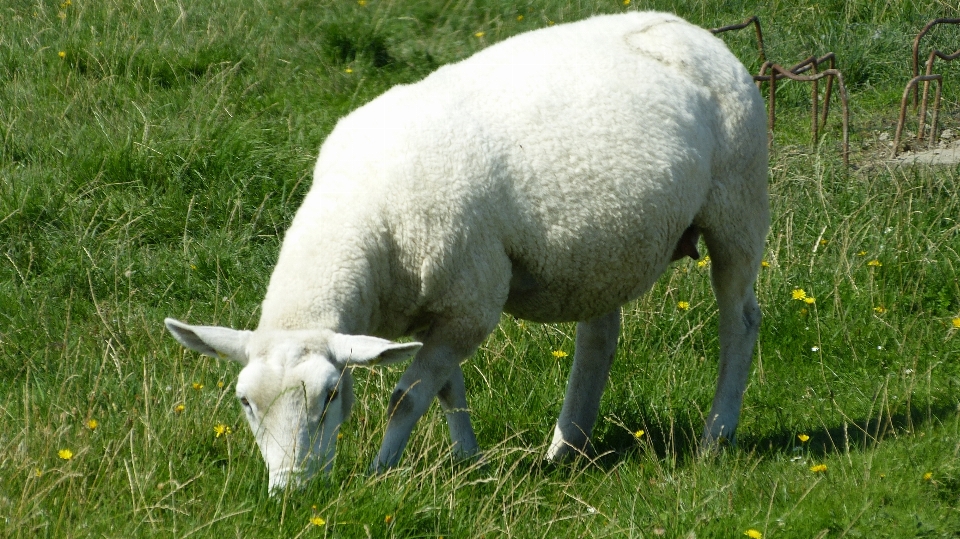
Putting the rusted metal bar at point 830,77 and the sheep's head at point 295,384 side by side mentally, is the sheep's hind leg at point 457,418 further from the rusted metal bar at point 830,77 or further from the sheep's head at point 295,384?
the rusted metal bar at point 830,77

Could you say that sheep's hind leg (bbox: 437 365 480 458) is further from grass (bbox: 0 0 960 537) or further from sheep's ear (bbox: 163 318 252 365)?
sheep's ear (bbox: 163 318 252 365)

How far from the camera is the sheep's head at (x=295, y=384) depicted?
136 inches

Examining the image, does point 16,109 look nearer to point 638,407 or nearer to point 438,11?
point 438,11

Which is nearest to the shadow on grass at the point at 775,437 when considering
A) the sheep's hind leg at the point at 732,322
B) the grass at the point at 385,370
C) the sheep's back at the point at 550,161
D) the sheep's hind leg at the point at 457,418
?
the grass at the point at 385,370

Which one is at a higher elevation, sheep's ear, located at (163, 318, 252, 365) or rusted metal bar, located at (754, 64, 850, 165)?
sheep's ear, located at (163, 318, 252, 365)

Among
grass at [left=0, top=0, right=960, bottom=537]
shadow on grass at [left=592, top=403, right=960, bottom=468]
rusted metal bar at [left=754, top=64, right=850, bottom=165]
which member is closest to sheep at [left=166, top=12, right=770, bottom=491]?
shadow on grass at [left=592, top=403, right=960, bottom=468]

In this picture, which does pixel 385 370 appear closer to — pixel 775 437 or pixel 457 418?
pixel 457 418

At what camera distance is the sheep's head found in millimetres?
3465

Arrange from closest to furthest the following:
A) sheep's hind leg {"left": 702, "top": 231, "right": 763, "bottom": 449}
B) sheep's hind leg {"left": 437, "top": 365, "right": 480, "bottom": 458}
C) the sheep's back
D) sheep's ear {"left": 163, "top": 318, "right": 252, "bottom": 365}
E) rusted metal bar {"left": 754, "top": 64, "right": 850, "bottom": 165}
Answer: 1. sheep's ear {"left": 163, "top": 318, "right": 252, "bottom": 365}
2. the sheep's back
3. sheep's hind leg {"left": 437, "top": 365, "right": 480, "bottom": 458}
4. sheep's hind leg {"left": 702, "top": 231, "right": 763, "bottom": 449}
5. rusted metal bar {"left": 754, "top": 64, "right": 850, "bottom": 165}

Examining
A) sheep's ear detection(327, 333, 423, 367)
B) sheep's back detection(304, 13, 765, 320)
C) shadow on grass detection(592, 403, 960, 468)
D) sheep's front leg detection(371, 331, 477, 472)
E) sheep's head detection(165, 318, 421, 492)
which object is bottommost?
shadow on grass detection(592, 403, 960, 468)

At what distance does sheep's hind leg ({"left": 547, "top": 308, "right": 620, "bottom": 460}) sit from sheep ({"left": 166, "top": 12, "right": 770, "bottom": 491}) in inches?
0.5

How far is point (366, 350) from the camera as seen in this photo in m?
3.48

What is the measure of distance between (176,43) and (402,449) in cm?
510

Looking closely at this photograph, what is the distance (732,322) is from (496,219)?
5.07ft
